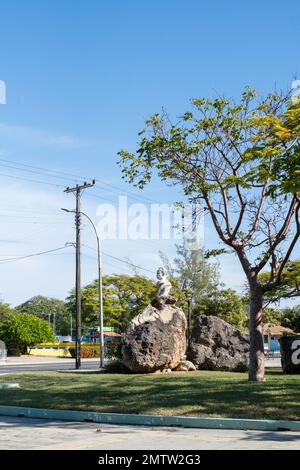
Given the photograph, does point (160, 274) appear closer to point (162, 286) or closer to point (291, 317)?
point (162, 286)

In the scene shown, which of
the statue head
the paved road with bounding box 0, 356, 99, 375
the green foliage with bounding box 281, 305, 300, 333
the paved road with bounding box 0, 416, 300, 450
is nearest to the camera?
the paved road with bounding box 0, 416, 300, 450

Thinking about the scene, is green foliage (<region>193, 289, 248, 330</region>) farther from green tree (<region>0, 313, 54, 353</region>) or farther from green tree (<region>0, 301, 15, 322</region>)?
green tree (<region>0, 301, 15, 322</region>)

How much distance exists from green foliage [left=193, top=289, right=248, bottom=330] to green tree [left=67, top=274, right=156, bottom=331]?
4744mm

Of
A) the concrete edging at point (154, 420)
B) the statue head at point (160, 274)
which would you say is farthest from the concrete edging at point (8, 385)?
the statue head at point (160, 274)

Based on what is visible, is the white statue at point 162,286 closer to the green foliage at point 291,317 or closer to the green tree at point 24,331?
the green tree at point 24,331

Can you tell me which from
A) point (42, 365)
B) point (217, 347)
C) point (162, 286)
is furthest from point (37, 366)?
point (217, 347)

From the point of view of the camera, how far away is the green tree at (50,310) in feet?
425

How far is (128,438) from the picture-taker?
10242 mm

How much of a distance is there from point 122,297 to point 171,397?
41.0m

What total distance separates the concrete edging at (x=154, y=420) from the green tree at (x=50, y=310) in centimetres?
11623

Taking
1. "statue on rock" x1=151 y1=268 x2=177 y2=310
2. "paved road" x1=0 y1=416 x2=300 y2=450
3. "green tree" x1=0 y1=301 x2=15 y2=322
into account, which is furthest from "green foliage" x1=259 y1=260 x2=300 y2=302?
"green tree" x1=0 y1=301 x2=15 y2=322

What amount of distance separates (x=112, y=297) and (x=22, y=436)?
44.7 meters

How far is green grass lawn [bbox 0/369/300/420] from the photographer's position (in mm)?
12562
